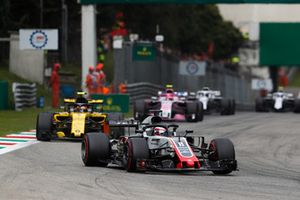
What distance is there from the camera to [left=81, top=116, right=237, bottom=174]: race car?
13328 mm

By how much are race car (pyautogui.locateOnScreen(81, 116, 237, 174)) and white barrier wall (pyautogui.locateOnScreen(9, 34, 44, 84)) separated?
2669 cm

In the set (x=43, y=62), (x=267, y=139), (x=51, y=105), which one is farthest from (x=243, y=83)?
(x=267, y=139)

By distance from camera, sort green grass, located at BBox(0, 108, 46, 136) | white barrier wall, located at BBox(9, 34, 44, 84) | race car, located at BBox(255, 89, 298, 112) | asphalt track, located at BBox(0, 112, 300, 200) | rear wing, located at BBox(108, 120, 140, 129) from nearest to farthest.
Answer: asphalt track, located at BBox(0, 112, 300, 200) < rear wing, located at BBox(108, 120, 140, 129) < green grass, located at BBox(0, 108, 46, 136) < white barrier wall, located at BBox(9, 34, 44, 84) < race car, located at BBox(255, 89, 298, 112)

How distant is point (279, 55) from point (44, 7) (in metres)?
20.0

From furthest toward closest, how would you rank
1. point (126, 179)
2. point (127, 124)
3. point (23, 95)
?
point (23, 95) → point (127, 124) → point (126, 179)

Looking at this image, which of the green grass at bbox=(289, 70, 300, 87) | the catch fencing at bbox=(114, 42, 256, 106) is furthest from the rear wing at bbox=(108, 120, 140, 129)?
the green grass at bbox=(289, 70, 300, 87)

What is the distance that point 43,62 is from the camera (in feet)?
135

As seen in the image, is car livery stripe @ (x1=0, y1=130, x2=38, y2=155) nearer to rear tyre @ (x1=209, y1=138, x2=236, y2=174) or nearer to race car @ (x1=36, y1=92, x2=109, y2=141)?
race car @ (x1=36, y1=92, x2=109, y2=141)

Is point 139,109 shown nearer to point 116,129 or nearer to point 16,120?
point 16,120

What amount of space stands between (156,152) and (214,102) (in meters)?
23.6

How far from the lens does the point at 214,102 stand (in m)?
37.2

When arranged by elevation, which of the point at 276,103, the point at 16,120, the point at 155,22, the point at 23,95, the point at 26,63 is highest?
the point at 155,22

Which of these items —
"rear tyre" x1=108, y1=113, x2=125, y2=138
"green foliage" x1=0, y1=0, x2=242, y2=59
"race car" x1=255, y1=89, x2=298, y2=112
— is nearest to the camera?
"rear tyre" x1=108, y1=113, x2=125, y2=138

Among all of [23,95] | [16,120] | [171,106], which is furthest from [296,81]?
[16,120]
